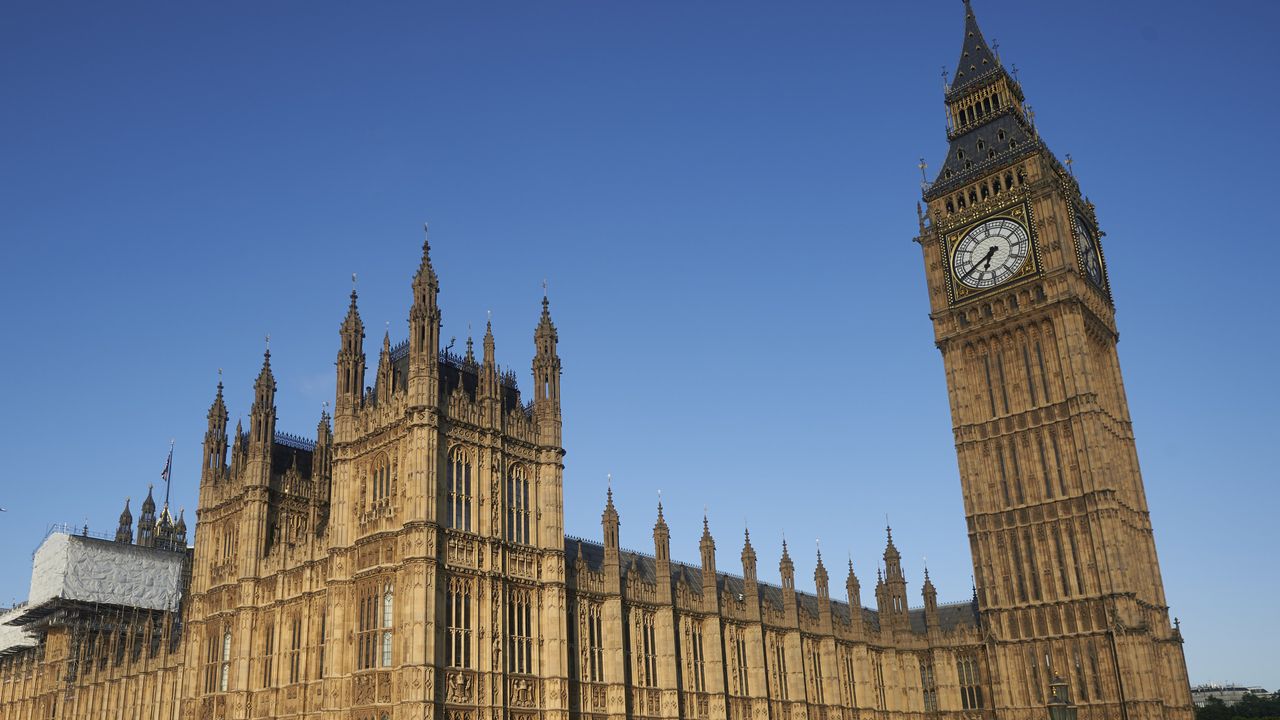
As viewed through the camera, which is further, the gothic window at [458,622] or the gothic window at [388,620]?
the gothic window at [388,620]

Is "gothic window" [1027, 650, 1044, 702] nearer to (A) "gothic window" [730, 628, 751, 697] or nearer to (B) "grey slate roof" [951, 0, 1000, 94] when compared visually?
(A) "gothic window" [730, 628, 751, 697]

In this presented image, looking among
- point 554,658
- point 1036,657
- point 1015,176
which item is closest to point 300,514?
point 554,658

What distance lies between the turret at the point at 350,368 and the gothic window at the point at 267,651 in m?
12.7

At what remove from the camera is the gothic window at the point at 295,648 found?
2238 inches

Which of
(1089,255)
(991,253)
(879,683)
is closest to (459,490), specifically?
(879,683)

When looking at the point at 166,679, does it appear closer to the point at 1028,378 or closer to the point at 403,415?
the point at 403,415

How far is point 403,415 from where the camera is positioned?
52.4m

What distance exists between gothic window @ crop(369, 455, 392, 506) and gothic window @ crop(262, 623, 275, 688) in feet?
40.0

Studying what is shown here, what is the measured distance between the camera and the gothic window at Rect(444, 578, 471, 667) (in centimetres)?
4844

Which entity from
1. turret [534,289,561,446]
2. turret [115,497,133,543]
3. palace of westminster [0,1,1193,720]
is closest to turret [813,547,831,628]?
palace of westminster [0,1,1193,720]

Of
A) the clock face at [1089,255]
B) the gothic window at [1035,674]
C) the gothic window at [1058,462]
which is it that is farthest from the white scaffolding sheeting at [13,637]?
the clock face at [1089,255]

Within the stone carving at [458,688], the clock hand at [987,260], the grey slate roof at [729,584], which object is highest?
the clock hand at [987,260]

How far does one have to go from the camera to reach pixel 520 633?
2045 inches

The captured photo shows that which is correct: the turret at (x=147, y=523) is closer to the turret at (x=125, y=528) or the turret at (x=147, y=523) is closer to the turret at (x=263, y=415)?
the turret at (x=125, y=528)
